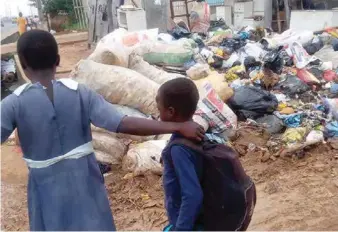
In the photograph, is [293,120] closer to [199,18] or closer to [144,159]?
[144,159]

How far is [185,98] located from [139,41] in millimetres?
4794

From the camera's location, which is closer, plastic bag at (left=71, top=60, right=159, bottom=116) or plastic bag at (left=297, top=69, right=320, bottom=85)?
plastic bag at (left=71, top=60, right=159, bottom=116)

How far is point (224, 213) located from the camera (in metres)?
1.78

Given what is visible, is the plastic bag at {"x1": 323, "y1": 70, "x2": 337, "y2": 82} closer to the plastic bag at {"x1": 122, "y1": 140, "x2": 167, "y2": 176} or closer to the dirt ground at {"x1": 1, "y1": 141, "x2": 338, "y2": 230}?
the dirt ground at {"x1": 1, "y1": 141, "x2": 338, "y2": 230}

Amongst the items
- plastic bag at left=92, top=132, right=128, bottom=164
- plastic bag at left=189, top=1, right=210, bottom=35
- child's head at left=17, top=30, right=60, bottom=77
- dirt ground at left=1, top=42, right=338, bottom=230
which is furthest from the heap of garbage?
plastic bag at left=189, top=1, right=210, bottom=35

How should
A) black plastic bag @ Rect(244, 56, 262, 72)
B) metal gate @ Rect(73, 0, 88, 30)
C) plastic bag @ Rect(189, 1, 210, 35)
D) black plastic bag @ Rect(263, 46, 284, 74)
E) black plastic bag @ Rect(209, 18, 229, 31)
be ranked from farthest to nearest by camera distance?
metal gate @ Rect(73, 0, 88, 30), plastic bag @ Rect(189, 1, 210, 35), black plastic bag @ Rect(209, 18, 229, 31), black plastic bag @ Rect(244, 56, 262, 72), black plastic bag @ Rect(263, 46, 284, 74)

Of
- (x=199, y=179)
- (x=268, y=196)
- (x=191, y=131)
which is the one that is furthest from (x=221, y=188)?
(x=268, y=196)

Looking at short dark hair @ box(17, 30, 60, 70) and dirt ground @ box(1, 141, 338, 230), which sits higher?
short dark hair @ box(17, 30, 60, 70)

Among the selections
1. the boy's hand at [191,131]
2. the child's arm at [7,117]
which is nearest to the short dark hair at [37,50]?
the child's arm at [7,117]

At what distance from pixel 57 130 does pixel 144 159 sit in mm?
2341

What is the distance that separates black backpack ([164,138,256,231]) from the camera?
1.75m

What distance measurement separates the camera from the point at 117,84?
464cm

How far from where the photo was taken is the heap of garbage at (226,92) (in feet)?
14.5

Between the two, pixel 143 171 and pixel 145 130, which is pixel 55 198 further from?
pixel 143 171
